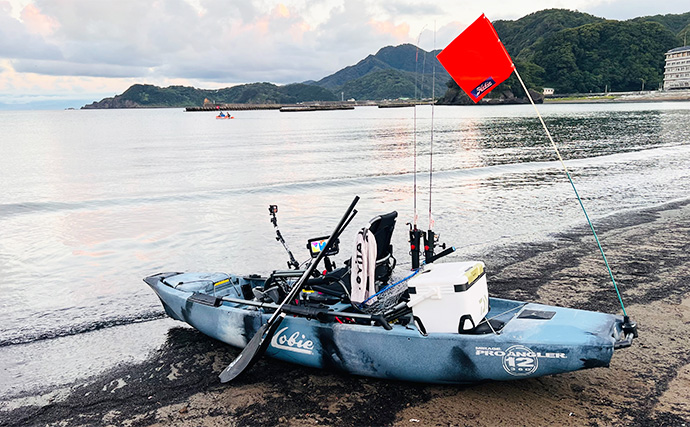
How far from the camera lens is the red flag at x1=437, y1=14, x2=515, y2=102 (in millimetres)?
8195

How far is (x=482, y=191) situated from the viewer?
21.3 m

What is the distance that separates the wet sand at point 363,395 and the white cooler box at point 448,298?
90 centimetres

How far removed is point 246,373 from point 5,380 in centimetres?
333

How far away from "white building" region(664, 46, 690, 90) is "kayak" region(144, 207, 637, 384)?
185576 mm

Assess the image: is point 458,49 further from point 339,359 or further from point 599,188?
point 599,188

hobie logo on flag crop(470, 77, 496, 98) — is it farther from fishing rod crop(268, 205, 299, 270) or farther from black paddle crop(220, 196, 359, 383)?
fishing rod crop(268, 205, 299, 270)

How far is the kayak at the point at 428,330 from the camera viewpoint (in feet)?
17.4

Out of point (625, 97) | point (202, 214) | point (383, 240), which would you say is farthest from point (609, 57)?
point (383, 240)

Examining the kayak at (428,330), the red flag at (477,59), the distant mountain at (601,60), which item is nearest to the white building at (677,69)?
the distant mountain at (601,60)

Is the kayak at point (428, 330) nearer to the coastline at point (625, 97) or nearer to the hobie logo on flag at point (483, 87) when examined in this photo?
the hobie logo on flag at point (483, 87)

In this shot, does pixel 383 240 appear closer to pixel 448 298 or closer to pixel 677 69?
pixel 448 298

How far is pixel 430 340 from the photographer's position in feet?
18.6

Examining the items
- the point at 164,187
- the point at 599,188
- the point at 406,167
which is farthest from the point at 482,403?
the point at 406,167

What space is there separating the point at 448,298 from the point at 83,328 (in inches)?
258
